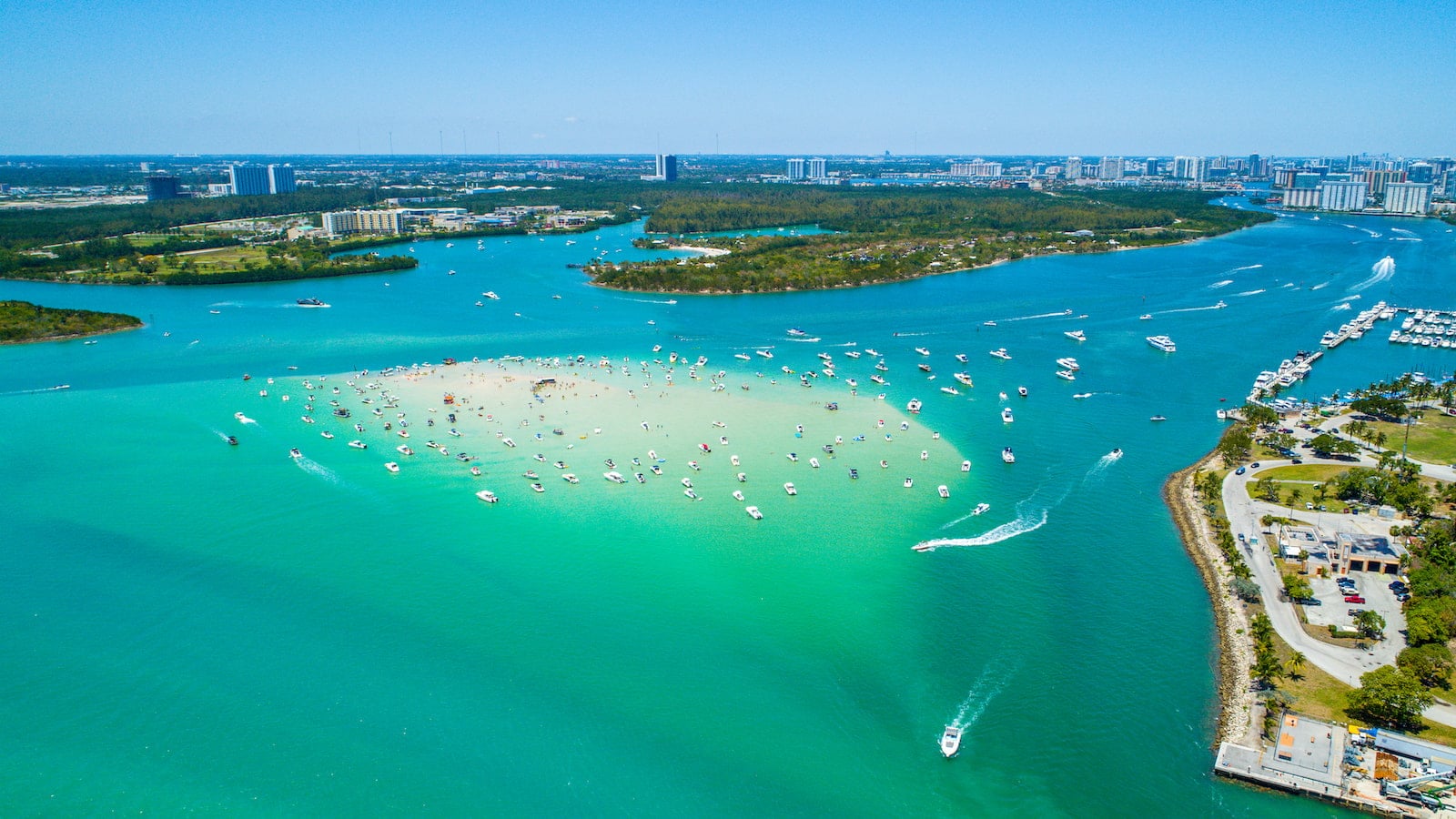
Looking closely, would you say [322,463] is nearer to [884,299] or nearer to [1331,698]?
[1331,698]

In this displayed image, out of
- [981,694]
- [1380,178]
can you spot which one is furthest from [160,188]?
[1380,178]

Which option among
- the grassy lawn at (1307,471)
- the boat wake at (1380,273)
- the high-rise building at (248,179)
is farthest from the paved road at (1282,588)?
the high-rise building at (248,179)

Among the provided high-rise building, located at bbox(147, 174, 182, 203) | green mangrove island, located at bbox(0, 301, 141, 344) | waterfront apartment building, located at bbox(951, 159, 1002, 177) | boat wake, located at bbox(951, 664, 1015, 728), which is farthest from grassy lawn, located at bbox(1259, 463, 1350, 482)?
waterfront apartment building, located at bbox(951, 159, 1002, 177)

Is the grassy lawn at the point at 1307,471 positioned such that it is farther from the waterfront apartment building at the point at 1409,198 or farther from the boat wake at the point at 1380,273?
the waterfront apartment building at the point at 1409,198

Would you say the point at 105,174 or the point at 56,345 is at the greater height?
the point at 105,174

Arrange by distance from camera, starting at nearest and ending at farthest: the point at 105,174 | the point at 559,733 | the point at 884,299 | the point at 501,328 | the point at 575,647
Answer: the point at 559,733
the point at 575,647
the point at 501,328
the point at 884,299
the point at 105,174

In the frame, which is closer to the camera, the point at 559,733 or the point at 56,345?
the point at 559,733

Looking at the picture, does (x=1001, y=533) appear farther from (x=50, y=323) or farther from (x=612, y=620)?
(x=50, y=323)

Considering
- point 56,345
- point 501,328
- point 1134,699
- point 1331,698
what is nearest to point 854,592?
point 1134,699
